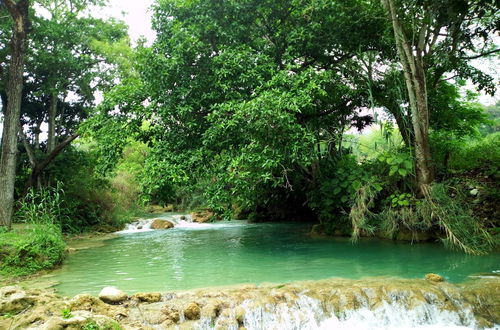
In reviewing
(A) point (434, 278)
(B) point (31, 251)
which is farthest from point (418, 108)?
(B) point (31, 251)

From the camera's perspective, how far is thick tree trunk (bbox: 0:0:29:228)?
10266 mm

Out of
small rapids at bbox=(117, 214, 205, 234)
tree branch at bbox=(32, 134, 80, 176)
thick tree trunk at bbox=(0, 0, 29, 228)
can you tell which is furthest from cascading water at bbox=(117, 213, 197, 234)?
thick tree trunk at bbox=(0, 0, 29, 228)

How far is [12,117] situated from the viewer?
1073 cm

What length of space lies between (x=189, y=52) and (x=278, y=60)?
3.08 meters

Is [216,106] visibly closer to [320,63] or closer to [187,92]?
[187,92]

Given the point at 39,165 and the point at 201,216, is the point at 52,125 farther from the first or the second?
the point at 201,216

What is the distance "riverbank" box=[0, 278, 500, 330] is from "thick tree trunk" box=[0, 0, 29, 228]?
6058 mm

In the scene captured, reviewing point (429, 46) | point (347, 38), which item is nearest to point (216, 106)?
point (347, 38)

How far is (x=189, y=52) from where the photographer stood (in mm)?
9594

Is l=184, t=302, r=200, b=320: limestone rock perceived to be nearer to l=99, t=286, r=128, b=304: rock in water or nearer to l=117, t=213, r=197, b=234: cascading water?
l=99, t=286, r=128, b=304: rock in water

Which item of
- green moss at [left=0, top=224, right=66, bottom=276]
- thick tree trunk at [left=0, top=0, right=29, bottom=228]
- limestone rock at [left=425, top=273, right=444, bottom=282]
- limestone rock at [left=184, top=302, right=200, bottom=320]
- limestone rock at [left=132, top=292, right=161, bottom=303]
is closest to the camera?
limestone rock at [left=184, top=302, right=200, bottom=320]

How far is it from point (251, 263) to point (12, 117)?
8.28 metres

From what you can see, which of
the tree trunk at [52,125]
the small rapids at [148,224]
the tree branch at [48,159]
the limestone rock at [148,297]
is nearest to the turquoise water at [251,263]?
the limestone rock at [148,297]

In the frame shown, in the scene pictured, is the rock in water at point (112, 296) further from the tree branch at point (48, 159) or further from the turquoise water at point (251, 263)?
the tree branch at point (48, 159)
